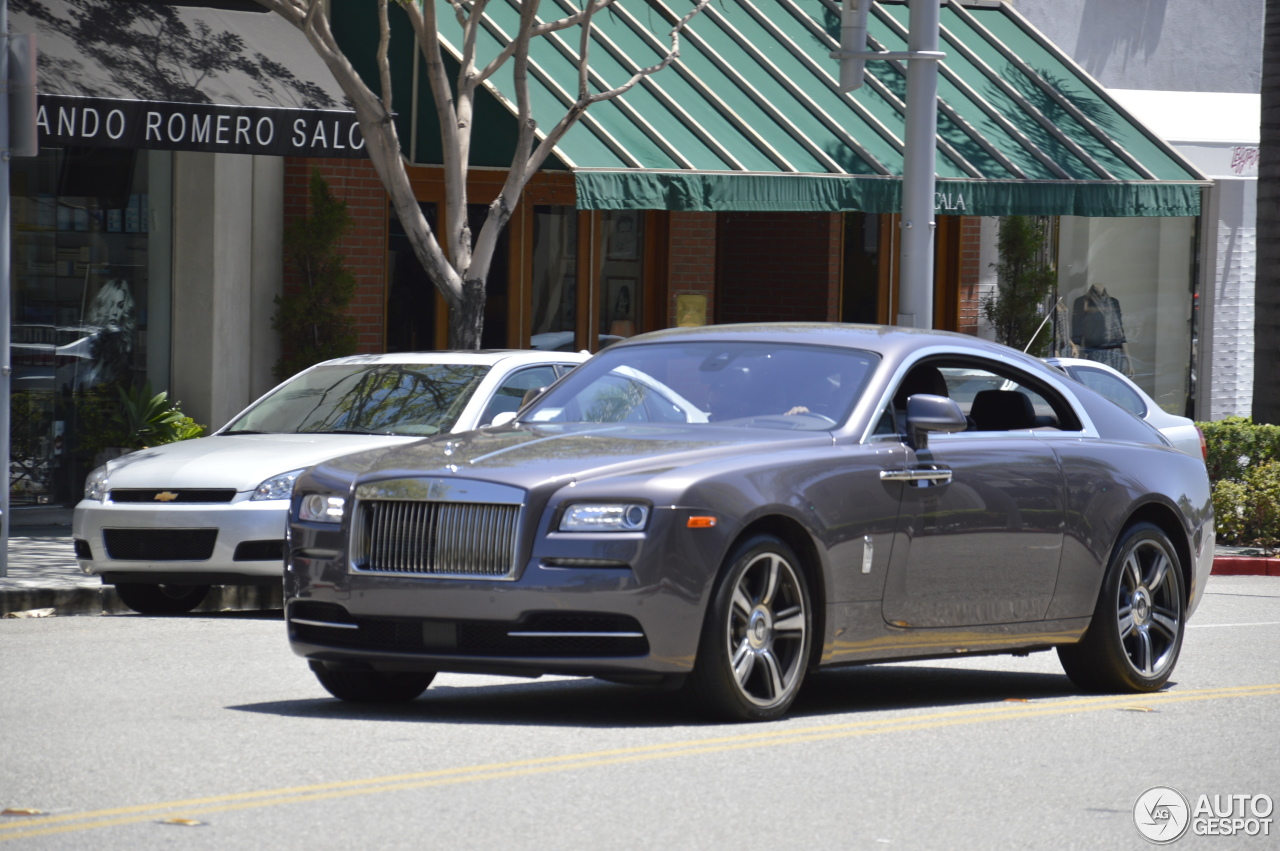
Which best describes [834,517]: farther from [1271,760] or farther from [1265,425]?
[1265,425]

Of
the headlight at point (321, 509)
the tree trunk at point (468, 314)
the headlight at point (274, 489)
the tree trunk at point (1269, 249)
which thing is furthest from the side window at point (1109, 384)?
the headlight at point (321, 509)

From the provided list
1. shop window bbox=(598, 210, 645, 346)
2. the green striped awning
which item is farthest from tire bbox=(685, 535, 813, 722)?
shop window bbox=(598, 210, 645, 346)

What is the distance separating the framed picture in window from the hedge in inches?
249

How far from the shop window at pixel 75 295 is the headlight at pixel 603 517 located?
11023mm

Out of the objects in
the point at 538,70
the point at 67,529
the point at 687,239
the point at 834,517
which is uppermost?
the point at 538,70

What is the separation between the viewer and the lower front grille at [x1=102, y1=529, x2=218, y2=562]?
11492 millimetres

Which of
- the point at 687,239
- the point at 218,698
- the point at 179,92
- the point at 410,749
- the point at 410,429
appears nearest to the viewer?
the point at 410,749

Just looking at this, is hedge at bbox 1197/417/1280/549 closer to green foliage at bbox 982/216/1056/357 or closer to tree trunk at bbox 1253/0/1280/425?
tree trunk at bbox 1253/0/1280/425

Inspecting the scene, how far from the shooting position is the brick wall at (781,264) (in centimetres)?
2294

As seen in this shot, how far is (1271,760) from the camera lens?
7422 mm

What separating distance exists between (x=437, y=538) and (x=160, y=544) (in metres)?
4.60

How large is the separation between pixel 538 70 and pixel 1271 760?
12209 millimetres

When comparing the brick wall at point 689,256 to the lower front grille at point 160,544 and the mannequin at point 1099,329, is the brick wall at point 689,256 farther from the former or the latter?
the lower front grille at point 160,544

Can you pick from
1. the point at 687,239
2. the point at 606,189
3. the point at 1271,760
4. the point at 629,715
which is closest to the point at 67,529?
the point at 606,189
